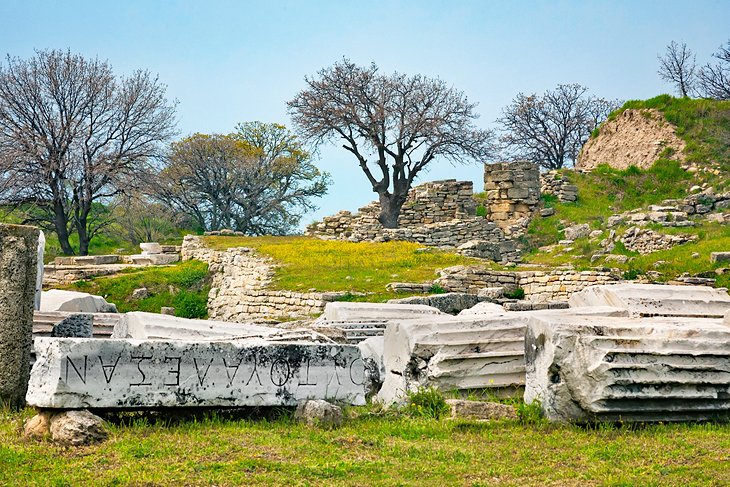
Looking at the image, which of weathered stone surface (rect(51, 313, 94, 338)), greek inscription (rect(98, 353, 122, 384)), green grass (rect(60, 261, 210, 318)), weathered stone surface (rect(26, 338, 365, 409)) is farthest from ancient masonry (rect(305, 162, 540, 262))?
greek inscription (rect(98, 353, 122, 384))

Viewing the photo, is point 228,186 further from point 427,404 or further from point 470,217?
point 427,404

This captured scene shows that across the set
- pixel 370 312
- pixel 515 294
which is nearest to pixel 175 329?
pixel 370 312

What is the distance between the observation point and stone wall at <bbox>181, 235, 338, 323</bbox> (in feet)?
64.1

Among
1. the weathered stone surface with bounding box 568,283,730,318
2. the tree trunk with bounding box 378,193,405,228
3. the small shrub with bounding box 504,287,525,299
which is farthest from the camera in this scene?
the tree trunk with bounding box 378,193,405,228

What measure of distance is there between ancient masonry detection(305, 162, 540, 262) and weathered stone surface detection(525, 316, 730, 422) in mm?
21116

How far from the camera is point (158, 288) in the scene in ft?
77.3

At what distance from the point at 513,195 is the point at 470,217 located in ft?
6.26

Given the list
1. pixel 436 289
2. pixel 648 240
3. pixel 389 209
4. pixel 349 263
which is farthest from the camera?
pixel 389 209

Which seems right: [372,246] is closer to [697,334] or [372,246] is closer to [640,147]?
[640,147]

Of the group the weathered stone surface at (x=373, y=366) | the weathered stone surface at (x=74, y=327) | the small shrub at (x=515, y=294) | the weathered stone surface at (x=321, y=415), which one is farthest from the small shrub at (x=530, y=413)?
the small shrub at (x=515, y=294)

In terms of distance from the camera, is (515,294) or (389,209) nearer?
(515,294)

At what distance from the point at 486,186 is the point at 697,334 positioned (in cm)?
2543

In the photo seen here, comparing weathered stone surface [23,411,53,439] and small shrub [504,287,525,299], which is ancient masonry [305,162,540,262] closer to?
small shrub [504,287,525,299]

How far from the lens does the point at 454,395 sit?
26.1ft
